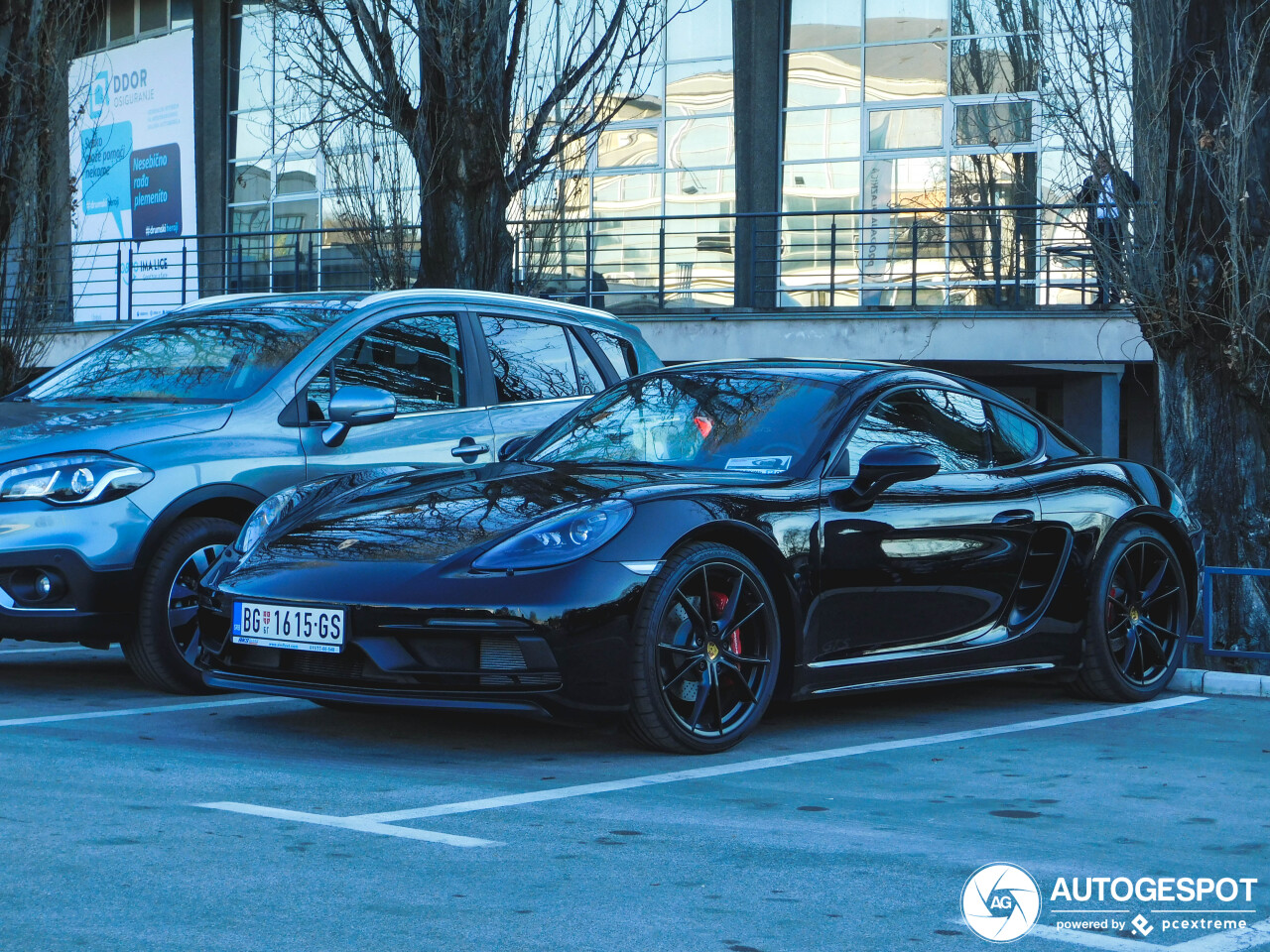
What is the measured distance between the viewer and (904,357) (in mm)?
17719

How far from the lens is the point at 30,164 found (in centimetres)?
1384

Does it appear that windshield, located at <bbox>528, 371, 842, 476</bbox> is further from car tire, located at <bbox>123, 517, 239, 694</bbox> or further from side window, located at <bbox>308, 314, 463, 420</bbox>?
car tire, located at <bbox>123, 517, 239, 694</bbox>

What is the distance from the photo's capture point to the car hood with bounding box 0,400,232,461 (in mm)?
7207

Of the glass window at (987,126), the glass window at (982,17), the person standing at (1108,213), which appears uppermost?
the glass window at (982,17)

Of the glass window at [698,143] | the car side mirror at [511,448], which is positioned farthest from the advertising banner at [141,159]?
the car side mirror at [511,448]

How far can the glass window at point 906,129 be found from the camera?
22531 mm

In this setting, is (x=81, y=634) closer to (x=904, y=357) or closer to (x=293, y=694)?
(x=293, y=694)

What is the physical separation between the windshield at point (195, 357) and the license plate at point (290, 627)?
1902mm

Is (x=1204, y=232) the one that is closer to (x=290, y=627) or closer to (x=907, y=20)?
(x=290, y=627)

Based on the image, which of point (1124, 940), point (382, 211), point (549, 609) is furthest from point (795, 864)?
point (382, 211)

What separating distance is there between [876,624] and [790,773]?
3.36 ft

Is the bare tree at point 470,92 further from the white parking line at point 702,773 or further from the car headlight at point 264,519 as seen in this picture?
the white parking line at point 702,773

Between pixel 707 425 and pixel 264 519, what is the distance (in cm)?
168

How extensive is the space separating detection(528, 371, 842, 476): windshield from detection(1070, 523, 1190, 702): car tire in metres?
1.58
